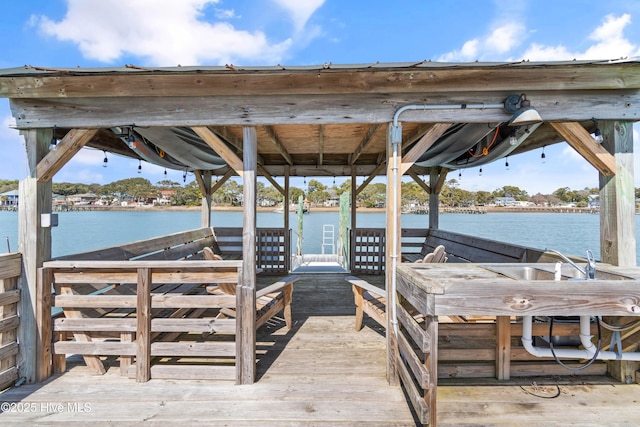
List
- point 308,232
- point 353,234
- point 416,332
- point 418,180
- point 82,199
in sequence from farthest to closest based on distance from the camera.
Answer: point 82,199
point 308,232
point 353,234
point 418,180
point 416,332

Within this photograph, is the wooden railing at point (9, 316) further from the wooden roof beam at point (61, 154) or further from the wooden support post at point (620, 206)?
the wooden support post at point (620, 206)

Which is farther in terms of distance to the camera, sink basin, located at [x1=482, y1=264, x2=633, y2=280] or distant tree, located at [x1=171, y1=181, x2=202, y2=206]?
distant tree, located at [x1=171, y1=181, x2=202, y2=206]

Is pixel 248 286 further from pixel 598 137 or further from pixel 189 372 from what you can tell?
pixel 598 137

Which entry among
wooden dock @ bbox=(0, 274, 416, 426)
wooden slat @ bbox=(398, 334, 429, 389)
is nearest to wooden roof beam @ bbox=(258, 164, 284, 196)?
wooden dock @ bbox=(0, 274, 416, 426)

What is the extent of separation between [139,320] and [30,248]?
1.09 m

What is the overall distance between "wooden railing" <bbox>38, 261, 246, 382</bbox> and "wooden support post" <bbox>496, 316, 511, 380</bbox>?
2029 mm

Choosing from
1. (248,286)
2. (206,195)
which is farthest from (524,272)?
(206,195)

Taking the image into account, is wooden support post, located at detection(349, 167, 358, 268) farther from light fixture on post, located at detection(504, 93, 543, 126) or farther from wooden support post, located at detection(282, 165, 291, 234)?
light fixture on post, located at detection(504, 93, 543, 126)

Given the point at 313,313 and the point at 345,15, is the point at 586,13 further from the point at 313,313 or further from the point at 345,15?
the point at 313,313

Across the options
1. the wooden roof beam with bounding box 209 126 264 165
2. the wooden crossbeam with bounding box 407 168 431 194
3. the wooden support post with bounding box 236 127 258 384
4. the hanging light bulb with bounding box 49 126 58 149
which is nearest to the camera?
the wooden support post with bounding box 236 127 258 384

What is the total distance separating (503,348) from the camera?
2.44 metres

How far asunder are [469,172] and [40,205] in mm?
5475

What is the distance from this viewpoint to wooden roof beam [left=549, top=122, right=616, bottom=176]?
239 cm

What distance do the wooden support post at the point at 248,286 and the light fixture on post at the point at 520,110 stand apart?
83.2 inches
